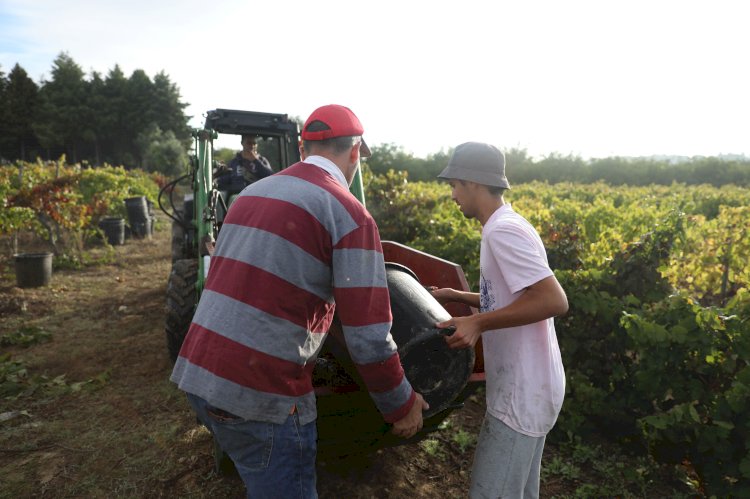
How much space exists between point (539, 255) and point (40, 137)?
176ft

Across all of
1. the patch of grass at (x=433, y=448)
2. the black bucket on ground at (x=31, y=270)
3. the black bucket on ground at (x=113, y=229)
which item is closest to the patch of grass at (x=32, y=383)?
the patch of grass at (x=433, y=448)

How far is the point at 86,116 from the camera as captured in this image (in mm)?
45312

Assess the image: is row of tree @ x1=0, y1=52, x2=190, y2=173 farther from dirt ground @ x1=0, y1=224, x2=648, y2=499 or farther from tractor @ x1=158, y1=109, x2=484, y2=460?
tractor @ x1=158, y1=109, x2=484, y2=460

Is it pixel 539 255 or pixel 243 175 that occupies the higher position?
pixel 243 175

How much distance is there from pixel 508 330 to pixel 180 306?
3.11m

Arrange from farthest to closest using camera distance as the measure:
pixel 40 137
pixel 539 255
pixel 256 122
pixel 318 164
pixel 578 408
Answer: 1. pixel 40 137
2. pixel 256 122
3. pixel 578 408
4. pixel 539 255
5. pixel 318 164

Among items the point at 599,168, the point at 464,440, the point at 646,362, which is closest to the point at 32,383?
the point at 464,440

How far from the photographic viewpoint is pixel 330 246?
1.51 meters

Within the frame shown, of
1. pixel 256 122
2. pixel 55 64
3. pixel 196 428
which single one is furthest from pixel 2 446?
pixel 55 64

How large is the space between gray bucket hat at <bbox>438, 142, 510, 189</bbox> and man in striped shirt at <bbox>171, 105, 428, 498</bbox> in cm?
54

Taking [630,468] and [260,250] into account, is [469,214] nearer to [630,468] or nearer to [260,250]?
[260,250]

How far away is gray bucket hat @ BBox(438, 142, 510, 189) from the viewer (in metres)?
1.87

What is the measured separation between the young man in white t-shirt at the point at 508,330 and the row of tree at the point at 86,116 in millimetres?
46581

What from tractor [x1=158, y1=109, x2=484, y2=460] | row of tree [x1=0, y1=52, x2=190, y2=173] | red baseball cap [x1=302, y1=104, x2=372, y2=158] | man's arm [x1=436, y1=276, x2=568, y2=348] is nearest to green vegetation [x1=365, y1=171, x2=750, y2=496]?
tractor [x1=158, y1=109, x2=484, y2=460]
